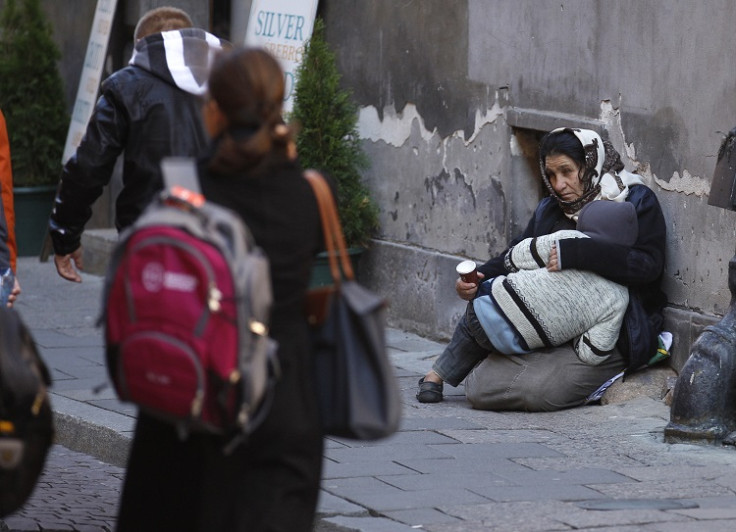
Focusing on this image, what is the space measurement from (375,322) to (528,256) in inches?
141

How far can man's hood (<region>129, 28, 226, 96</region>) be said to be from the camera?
5.95 metres

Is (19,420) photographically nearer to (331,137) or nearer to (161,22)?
(161,22)

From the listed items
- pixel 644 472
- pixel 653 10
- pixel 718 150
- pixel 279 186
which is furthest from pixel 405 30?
pixel 279 186

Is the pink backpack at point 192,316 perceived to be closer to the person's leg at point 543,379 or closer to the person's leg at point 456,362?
the person's leg at point 543,379

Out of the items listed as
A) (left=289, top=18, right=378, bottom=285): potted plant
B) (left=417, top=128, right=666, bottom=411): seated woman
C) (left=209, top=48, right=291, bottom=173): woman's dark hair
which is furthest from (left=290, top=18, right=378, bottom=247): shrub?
(left=209, top=48, right=291, bottom=173): woman's dark hair

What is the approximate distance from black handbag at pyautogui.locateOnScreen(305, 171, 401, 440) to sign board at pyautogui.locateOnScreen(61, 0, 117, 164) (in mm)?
8173

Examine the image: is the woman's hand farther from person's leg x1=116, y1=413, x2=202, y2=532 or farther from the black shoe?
person's leg x1=116, y1=413, x2=202, y2=532

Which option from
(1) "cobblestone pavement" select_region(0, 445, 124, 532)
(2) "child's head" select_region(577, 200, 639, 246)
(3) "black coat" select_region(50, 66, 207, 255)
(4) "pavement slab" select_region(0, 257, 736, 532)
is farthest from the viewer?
(2) "child's head" select_region(577, 200, 639, 246)

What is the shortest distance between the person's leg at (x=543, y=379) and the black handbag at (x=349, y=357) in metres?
3.43

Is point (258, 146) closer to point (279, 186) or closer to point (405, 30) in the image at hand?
point (279, 186)

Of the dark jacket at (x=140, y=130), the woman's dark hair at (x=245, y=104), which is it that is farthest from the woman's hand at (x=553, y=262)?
the woman's dark hair at (x=245, y=104)

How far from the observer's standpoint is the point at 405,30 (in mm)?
9320

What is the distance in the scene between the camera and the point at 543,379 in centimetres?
698

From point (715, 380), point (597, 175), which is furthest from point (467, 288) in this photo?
point (715, 380)
